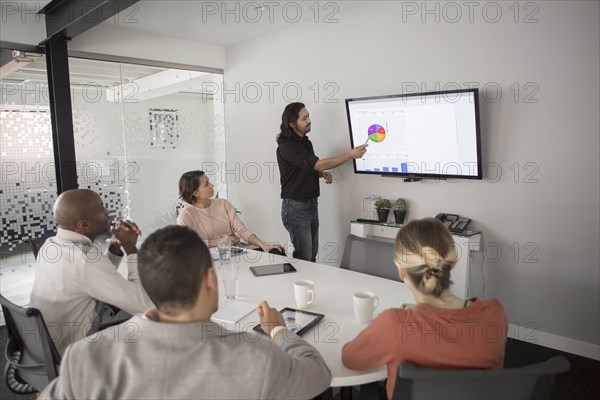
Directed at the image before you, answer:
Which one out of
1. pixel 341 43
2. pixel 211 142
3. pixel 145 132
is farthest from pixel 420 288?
pixel 211 142

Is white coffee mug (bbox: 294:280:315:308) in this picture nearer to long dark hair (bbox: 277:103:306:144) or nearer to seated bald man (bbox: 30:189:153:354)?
seated bald man (bbox: 30:189:153:354)

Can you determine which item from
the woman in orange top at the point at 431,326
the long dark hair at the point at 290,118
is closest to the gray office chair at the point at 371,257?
the woman in orange top at the point at 431,326

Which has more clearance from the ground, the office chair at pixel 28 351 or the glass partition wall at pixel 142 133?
the glass partition wall at pixel 142 133

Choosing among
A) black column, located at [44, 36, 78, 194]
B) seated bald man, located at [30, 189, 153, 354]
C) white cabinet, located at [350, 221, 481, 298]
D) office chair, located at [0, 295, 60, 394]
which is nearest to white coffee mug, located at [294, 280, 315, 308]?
seated bald man, located at [30, 189, 153, 354]

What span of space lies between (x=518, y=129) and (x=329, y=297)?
197 cm

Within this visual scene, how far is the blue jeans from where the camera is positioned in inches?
152

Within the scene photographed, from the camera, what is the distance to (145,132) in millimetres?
4598

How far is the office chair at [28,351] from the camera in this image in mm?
1605

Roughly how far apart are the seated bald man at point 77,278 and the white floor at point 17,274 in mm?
2356

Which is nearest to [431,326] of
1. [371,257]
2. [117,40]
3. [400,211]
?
[371,257]

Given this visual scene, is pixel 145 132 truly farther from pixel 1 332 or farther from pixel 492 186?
pixel 492 186

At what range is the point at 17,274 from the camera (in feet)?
12.9

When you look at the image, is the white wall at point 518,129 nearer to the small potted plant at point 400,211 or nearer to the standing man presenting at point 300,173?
the small potted plant at point 400,211

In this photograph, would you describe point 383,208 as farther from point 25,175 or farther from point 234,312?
point 25,175
